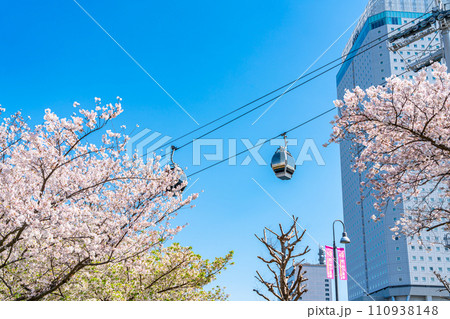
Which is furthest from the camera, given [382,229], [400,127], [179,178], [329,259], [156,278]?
[382,229]

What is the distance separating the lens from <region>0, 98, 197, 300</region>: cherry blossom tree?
24.6ft

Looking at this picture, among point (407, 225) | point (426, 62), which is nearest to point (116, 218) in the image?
point (407, 225)

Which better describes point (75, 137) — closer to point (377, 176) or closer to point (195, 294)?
point (377, 176)

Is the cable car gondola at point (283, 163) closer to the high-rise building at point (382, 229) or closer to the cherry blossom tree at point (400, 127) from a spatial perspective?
the cherry blossom tree at point (400, 127)

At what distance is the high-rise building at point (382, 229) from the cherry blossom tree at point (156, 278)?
269ft

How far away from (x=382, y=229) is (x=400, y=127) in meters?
107

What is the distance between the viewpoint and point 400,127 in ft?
24.6

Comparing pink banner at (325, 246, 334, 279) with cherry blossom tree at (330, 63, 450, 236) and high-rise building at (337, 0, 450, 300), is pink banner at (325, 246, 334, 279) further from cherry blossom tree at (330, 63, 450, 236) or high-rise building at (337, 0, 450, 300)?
high-rise building at (337, 0, 450, 300)

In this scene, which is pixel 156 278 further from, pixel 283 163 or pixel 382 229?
pixel 382 229

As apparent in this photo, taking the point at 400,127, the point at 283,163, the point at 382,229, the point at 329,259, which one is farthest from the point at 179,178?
the point at 382,229

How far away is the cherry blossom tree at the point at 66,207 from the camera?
7.49 meters

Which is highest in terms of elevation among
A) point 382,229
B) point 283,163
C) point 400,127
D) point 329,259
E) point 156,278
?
point 382,229

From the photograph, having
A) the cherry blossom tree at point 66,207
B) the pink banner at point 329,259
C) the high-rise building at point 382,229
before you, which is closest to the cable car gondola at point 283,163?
the cherry blossom tree at point 66,207

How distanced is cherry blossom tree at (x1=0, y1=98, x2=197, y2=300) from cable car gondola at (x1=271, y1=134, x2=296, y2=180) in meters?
2.27
